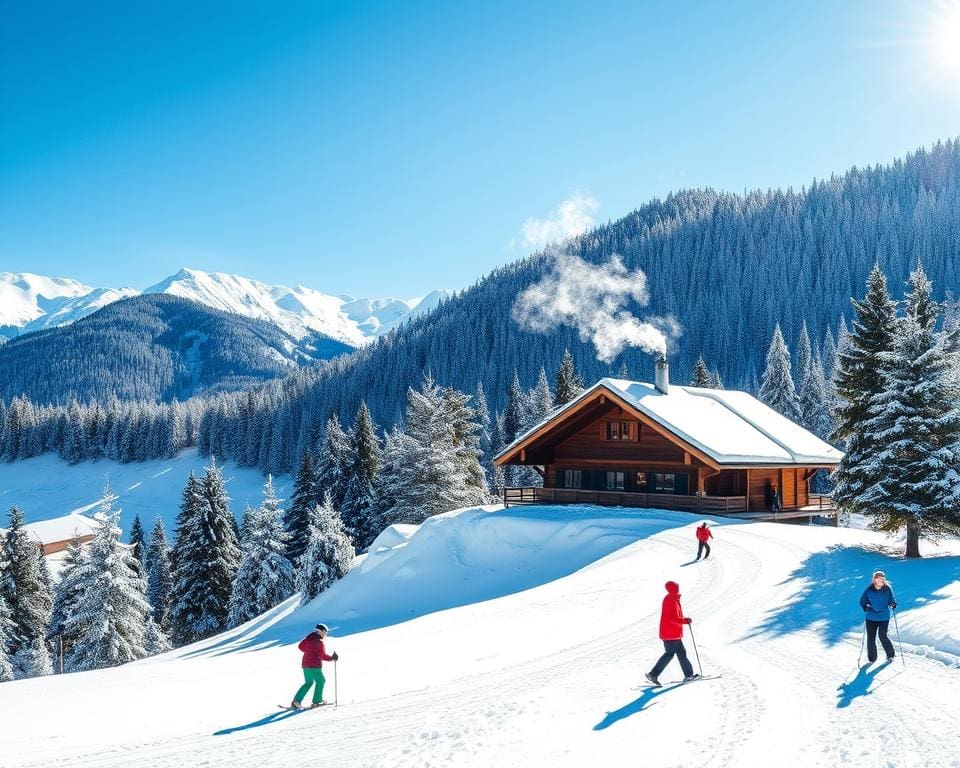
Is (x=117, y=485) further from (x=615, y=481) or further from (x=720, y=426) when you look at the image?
(x=720, y=426)

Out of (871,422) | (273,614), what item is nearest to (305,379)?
(273,614)

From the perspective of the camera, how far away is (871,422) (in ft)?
70.8

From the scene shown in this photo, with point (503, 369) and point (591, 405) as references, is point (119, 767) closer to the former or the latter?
point (591, 405)

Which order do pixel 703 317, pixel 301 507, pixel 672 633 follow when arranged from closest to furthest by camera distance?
1. pixel 672 633
2. pixel 301 507
3. pixel 703 317

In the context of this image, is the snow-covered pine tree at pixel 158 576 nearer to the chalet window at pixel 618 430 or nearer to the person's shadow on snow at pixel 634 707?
the chalet window at pixel 618 430

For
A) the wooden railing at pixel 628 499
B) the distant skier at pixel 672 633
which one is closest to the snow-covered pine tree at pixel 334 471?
the wooden railing at pixel 628 499

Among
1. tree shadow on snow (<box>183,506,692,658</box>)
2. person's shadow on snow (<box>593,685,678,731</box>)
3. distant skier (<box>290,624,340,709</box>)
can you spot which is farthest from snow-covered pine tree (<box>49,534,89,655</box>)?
person's shadow on snow (<box>593,685,678,731</box>)

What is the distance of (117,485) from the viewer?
5423 inches

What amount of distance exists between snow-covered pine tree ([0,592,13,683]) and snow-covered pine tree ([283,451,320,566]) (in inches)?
681

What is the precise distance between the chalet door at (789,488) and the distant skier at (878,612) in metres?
23.9

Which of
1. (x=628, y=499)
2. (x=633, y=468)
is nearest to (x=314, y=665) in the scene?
(x=628, y=499)

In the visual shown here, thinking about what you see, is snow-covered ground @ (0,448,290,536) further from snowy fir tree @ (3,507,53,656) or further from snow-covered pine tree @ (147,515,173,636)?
snowy fir tree @ (3,507,53,656)

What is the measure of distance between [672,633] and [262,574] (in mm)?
35281

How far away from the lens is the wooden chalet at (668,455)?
3100cm
